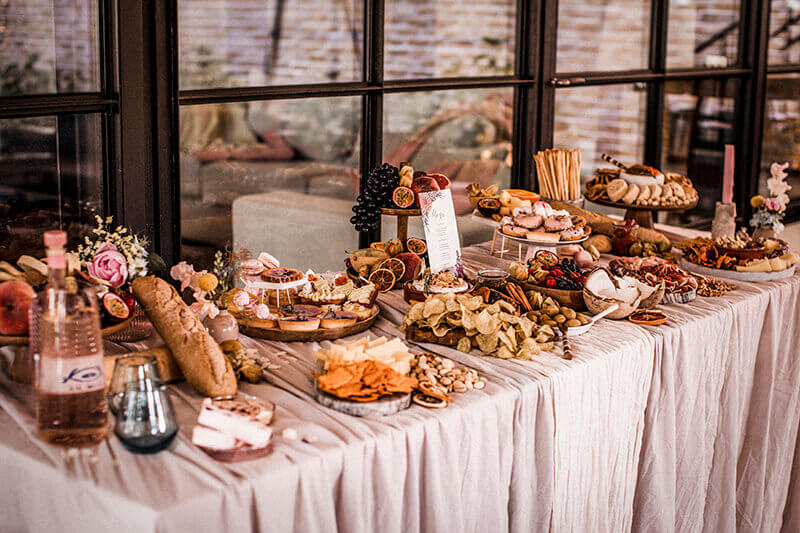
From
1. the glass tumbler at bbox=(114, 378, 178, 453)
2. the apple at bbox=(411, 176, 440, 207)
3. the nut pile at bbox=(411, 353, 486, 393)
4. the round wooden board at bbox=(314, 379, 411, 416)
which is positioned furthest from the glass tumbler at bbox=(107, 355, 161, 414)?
the apple at bbox=(411, 176, 440, 207)

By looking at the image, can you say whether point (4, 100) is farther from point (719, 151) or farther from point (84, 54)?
point (719, 151)

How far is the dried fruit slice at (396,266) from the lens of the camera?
7.16ft

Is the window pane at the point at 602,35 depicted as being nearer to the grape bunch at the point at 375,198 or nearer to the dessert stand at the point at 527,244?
the dessert stand at the point at 527,244

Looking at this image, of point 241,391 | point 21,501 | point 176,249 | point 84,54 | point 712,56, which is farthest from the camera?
point 712,56

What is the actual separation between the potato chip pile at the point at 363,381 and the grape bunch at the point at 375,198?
0.67 meters

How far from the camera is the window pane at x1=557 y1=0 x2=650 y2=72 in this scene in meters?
3.32

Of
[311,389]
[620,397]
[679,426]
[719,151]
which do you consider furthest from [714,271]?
[719,151]

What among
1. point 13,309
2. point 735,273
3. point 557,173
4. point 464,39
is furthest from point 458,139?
point 13,309

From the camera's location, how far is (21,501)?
133cm

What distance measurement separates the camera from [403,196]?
7.17 feet

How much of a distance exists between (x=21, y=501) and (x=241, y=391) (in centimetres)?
40

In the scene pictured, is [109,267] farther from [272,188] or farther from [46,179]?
[272,188]

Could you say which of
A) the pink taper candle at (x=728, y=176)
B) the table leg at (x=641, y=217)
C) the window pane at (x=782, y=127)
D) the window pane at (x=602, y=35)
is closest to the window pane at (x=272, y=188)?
the table leg at (x=641, y=217)

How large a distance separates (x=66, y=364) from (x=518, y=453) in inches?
32.4
